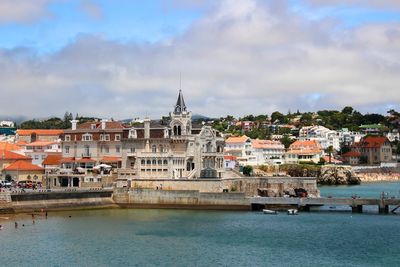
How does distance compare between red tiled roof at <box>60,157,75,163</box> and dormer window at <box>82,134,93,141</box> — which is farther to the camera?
dormer window at <box>82,134,93,141</box>

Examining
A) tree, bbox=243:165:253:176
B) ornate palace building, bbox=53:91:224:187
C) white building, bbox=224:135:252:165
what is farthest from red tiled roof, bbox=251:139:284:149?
ornate palace building, bbox=53:91:224:187

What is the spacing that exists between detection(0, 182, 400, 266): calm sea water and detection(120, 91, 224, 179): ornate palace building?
13.2 m

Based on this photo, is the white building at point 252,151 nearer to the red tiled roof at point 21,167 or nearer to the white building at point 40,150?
the white building at point 40,150

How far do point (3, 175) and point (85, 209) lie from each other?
21364mm

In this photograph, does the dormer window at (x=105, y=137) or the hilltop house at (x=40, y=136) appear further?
the hilltop house at (x=40, y=136)

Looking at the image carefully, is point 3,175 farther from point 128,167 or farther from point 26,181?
point 128,167

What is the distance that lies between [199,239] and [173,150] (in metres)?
35.0

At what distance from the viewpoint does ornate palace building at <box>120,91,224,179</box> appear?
93000 millimetres

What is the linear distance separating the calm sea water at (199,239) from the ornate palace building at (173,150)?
13.2 metres

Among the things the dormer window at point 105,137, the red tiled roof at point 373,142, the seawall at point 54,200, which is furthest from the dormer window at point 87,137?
the red tiled roof at point 373,142

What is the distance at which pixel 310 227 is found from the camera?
69.3 meters

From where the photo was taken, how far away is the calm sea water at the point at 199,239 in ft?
169

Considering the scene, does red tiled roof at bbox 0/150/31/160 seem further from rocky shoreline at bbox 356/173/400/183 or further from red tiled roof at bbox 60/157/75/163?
rocky shoreline at bbox 356/173/400/183

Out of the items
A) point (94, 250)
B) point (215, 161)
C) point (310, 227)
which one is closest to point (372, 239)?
point (310, 227)
